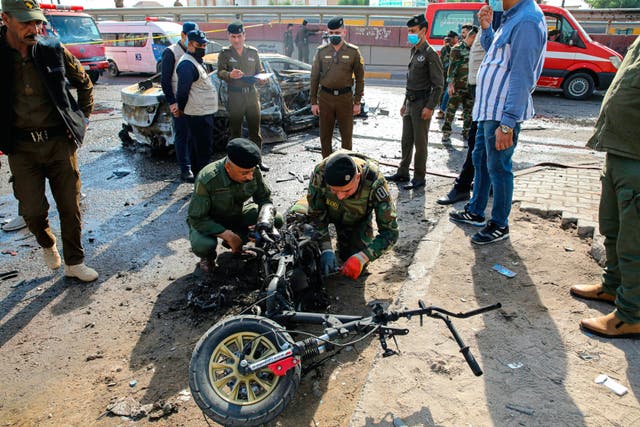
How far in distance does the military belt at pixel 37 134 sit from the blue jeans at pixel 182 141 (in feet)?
7.30

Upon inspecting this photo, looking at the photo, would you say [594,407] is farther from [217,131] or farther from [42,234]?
[217,131]

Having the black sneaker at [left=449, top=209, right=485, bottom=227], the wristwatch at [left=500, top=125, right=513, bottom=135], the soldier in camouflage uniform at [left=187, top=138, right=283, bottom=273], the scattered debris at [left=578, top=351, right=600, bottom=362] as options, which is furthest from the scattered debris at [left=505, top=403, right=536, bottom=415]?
the black sneaker at [left=449, top=209, right=485, bottom=227]

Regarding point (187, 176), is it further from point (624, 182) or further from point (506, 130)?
point (624, 182)

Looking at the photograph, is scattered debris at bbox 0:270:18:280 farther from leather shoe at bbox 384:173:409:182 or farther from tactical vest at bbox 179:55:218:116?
leather shoe at bbox 384:173:409:182

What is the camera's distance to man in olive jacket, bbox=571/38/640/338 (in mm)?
2434

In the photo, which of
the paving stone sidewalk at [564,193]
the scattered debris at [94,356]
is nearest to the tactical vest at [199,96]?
the scattered debris at [94,356]

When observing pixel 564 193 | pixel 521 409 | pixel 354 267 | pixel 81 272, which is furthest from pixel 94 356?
pixel 564 193

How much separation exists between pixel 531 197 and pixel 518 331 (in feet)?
8.07

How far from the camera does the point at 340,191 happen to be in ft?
9.66

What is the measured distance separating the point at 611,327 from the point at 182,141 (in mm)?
5142

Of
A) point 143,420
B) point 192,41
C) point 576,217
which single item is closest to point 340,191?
point 143,420

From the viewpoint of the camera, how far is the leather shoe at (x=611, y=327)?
2.57 meters

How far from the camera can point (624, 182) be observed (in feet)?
8.15

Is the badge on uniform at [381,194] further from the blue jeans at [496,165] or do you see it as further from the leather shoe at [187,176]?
the leather shoe at [187,176]
